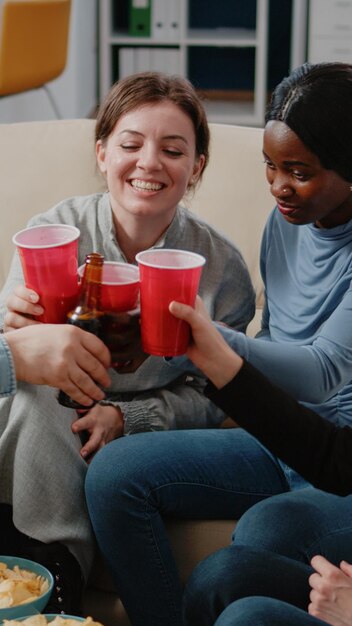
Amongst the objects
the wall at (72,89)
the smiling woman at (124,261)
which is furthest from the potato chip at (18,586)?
the wall at (72,89)

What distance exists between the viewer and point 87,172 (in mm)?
2428

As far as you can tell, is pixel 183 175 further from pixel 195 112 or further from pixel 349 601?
pixel 349 601

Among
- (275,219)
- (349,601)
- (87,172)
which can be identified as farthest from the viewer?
(87,172)

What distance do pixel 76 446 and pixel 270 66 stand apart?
16.2 feet

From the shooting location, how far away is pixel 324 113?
170cm

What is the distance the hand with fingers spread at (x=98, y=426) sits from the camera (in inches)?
75.5

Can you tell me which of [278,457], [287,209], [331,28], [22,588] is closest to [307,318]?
[287,209]

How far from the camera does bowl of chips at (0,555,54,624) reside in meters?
1.45

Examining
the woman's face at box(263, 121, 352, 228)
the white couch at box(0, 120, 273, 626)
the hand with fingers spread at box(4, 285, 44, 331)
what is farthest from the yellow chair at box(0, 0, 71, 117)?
the hand with fingers spread at box(4, 285, 44, 331)

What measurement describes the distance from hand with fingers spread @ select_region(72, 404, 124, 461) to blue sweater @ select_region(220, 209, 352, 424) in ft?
1.07

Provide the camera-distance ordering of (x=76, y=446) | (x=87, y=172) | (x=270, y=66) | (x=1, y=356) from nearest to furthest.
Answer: (x=1, y=356) < (x=76, y=446) < (x=87, y=172) < (x=270, y=66)

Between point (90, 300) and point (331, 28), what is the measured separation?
15.2 ft

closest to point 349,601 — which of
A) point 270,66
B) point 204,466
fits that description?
Result: point 204,466

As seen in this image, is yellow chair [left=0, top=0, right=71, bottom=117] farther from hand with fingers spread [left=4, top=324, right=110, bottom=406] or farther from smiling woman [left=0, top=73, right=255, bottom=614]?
hand with fingers spread [left=4, top=324, right=110, bottom=406]
